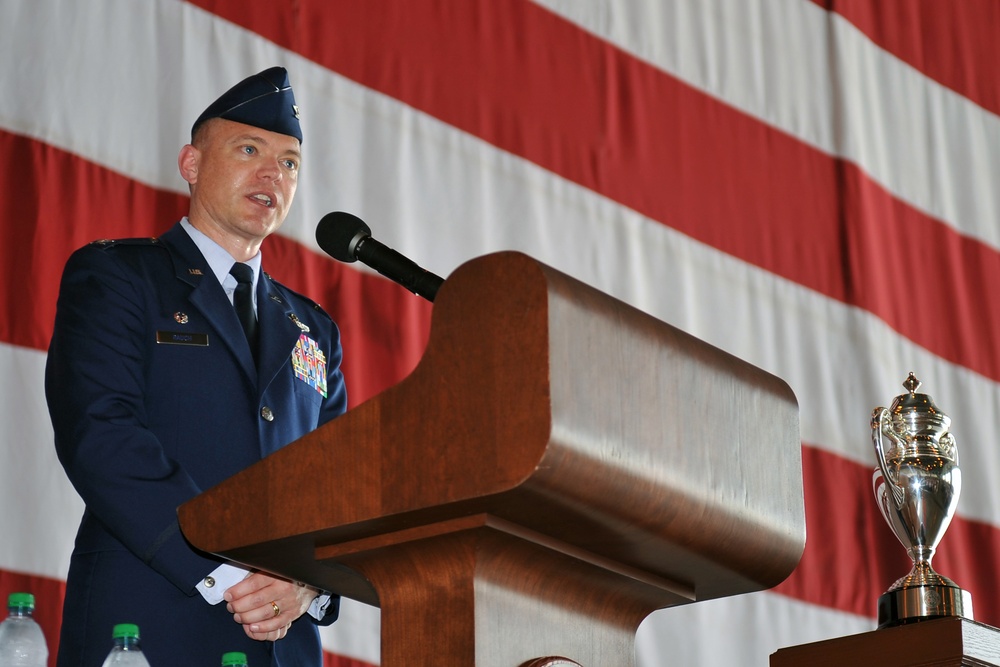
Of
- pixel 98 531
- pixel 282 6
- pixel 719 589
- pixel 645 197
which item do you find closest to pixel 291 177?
pixel 98 531

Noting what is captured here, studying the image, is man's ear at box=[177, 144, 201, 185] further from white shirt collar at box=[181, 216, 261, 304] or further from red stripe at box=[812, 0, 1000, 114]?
red stripe at box=[812, 0, 1000, 114]

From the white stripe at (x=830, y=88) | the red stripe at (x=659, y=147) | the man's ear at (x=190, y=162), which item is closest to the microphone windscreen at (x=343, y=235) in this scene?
the man's ear at (x=190, y=162)

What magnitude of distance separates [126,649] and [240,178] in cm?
87

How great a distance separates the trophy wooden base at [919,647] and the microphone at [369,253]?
58 cm

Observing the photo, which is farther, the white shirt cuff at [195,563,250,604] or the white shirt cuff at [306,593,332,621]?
the white shirt cuff at [306,593,332,621]

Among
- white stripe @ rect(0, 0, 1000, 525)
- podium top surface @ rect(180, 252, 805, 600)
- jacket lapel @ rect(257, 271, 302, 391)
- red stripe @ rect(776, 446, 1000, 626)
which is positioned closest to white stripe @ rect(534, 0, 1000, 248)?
white stripe @ rect(0, 0, 1000, 525)

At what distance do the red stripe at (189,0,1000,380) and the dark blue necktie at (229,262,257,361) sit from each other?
3.00 ft

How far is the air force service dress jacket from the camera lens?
145 centimetres

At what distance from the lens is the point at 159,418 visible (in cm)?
163

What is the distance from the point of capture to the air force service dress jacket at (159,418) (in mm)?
1451

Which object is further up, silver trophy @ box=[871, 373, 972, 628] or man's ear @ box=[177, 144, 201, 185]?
man's ear @ box=[177, 144, 201, 185]

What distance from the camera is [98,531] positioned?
159cm

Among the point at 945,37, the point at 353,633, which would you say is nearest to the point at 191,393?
the point at 353,633

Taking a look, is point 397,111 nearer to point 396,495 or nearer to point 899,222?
point 899,222
